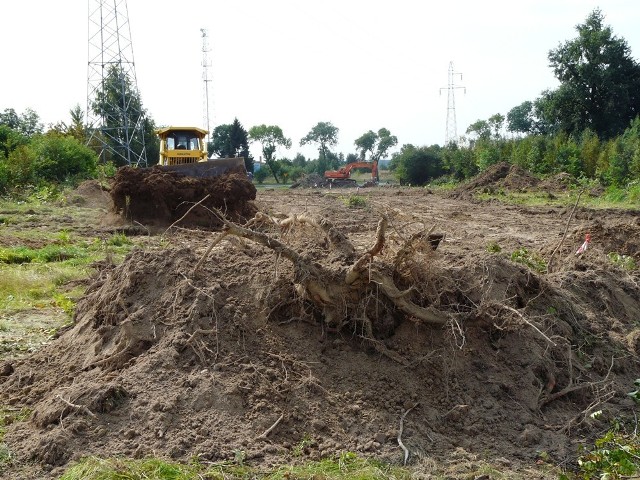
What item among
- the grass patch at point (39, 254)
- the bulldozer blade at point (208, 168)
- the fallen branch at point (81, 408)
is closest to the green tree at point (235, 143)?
the bulldozer blade at point (208, 168)

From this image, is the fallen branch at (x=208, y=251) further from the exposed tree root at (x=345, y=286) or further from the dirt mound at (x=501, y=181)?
the dirt mound at (x=501, y=181)

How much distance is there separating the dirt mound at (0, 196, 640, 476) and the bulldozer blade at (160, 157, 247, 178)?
35.9ft

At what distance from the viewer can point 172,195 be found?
16.2 meters

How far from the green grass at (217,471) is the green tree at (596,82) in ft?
137

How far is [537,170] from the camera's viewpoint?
34.3 metres

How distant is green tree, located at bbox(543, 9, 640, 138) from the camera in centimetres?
4178

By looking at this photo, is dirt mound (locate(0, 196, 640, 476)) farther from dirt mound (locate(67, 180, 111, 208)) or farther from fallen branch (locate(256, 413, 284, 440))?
dirt mound (locate(67, 180, 111, 208))

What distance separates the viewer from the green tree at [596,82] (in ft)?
137

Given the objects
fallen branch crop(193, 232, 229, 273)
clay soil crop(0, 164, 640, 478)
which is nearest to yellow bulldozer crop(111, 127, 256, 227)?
clay soil crop(0, 164, 640, 478)

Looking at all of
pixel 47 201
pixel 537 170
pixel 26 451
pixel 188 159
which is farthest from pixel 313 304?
pixel 537 170

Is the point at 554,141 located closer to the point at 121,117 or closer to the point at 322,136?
the point at 121,117

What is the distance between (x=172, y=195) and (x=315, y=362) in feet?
38.4

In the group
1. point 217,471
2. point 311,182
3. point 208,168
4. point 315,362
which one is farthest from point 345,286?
point 311,182

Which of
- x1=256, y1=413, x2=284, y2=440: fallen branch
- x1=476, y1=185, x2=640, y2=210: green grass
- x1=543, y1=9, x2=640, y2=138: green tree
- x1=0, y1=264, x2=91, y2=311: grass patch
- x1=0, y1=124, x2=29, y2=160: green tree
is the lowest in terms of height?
x1=256, y1=413, x2=284, y2=440: fallen branch
